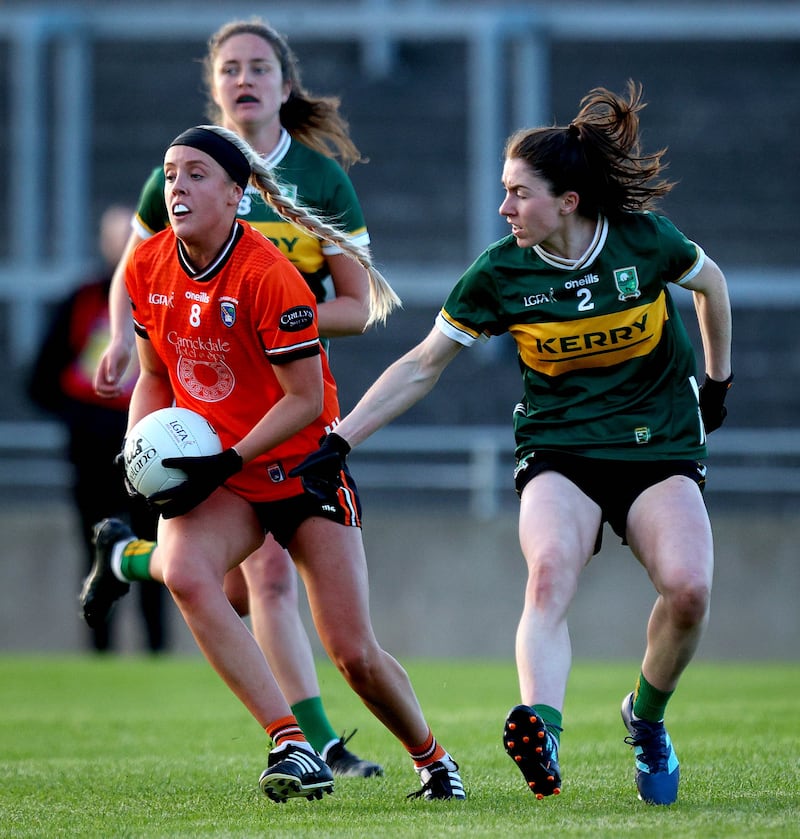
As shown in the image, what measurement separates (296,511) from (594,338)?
1022mm

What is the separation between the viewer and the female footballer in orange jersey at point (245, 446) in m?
4.89

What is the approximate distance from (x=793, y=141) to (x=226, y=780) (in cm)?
1404

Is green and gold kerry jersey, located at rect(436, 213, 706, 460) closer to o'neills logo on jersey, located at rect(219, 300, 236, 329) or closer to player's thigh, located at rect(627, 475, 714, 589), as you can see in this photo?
player's thigh, located at rect(627, 475, 714, 589)

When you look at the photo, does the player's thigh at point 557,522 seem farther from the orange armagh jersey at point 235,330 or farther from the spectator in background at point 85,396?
the spectator in background at point 85,396

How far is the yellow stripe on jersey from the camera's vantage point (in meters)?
5.04

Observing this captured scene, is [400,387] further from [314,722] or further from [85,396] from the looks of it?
[85,396]

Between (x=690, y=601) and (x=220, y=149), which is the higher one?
(x=220, y=149)

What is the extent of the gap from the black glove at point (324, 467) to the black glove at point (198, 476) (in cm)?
18

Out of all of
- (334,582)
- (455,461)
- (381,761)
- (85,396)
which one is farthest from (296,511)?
(455,461)

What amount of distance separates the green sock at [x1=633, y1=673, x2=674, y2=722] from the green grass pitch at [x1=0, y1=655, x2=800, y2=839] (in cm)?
24

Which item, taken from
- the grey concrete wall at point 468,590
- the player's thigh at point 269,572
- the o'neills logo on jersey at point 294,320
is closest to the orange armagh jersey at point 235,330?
the o'neills logo on jersey at point 294,320

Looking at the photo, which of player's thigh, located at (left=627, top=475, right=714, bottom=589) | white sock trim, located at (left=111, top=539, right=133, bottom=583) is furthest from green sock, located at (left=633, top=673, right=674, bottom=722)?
white sock trim, located at (left=111, top=539, right=133, bottom=583)

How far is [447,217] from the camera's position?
17719mm

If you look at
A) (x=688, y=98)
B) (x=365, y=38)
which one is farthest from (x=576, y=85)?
(x=365, y=38)
